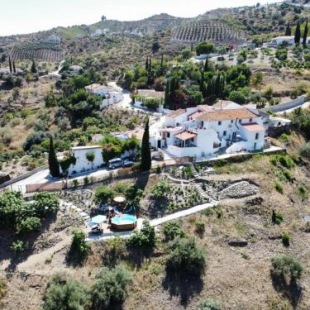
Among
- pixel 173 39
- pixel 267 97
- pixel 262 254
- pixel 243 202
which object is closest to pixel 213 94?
pixel 267 97

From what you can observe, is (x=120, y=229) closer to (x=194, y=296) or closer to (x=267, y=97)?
(x=194, y=296)

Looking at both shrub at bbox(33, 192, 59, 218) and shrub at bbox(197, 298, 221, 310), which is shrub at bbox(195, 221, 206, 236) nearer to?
shrub at bbox(197, 298, 221, 310)

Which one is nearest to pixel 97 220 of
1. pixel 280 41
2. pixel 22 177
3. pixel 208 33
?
pixel 22 177

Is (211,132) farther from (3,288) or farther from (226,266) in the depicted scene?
(3,288)

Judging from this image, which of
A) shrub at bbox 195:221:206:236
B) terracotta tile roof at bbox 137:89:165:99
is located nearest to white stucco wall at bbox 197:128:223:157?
shrub at bbox 195:221:206:236

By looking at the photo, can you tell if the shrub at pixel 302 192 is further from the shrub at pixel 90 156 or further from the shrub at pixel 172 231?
the shrub at pixel 90 156

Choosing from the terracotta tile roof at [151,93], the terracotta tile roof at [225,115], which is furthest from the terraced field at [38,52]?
the terracotta tile roof at [225,115]
